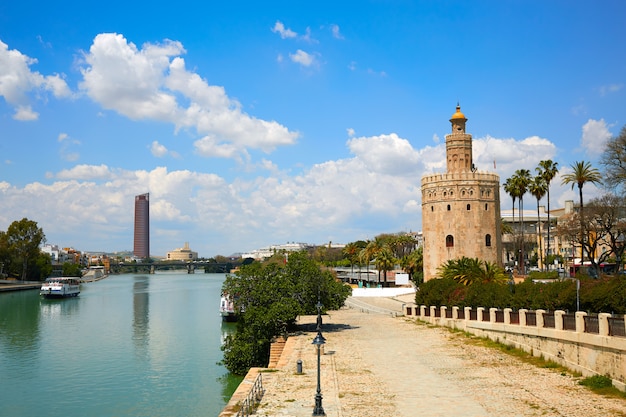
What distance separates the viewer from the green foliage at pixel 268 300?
31.6 metres

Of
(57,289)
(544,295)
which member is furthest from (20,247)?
(544,295)

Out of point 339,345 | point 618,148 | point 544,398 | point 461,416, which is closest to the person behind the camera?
point 461,416

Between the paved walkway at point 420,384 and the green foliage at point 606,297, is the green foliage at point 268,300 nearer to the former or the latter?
the paved walkway at point 420,384

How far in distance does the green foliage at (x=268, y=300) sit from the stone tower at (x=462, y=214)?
19774mm

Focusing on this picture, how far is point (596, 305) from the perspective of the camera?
83.4 ft

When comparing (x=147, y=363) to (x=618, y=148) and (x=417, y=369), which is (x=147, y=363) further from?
(x=618, y=148)

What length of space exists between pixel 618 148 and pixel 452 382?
2731cm

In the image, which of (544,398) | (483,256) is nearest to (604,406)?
(544,398)

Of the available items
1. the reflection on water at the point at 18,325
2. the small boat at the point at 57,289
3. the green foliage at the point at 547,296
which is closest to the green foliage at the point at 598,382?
the green foliage at the point at 547,296

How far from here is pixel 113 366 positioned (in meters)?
35.6

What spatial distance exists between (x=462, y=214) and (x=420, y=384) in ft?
119

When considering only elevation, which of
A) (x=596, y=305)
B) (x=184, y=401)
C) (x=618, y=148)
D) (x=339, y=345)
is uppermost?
(x=618, y=148)

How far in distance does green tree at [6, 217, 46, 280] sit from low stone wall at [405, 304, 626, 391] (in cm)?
11433

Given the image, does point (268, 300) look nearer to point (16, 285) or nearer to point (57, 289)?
point (57, 289)
